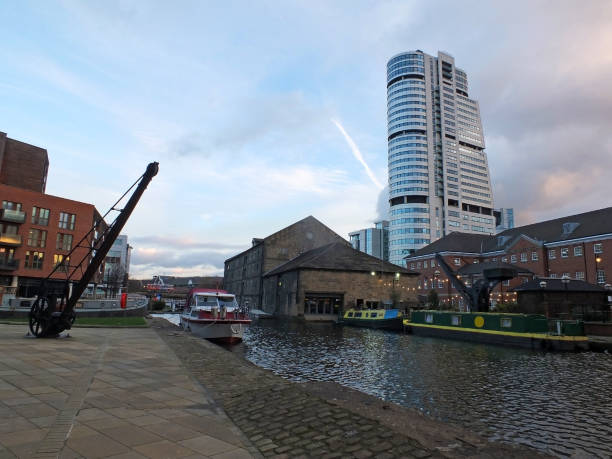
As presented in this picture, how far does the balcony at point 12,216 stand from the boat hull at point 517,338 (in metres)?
51.5

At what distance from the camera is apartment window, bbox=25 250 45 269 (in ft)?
167

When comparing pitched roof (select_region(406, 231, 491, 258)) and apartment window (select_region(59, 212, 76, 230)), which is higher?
pitched roof (select_region(406, 231, 491, 258))

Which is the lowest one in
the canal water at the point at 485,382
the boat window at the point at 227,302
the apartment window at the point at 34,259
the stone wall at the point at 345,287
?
the canal water at the point at 485,382

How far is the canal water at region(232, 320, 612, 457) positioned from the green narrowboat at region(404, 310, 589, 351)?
188cm

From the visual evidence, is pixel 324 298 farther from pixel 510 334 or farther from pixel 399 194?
pixel 399 194

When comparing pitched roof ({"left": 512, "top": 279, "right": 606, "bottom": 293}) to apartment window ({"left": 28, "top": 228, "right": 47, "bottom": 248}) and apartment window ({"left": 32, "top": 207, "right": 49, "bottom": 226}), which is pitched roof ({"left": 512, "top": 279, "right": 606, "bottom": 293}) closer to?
apartment window ({"left": 28, "top": 228, "right": 47, "bottom": 248})

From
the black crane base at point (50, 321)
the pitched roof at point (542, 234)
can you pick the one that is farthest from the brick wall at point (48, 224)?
the pitched roof at point (542, 234)

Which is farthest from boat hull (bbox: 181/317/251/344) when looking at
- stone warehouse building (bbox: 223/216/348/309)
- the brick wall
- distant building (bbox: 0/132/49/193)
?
distant building (bbox: 0/132/49/193)

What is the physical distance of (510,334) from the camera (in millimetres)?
29469

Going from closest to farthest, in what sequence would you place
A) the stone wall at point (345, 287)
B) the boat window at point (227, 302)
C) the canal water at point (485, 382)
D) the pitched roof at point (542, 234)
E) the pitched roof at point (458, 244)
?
the canal water at point (485, 382) → the boat window at point (227, 302) → the stone wall at point (345, 287) → the pitched roof at point (542, 234) → the pitched roof at point (458, 244)

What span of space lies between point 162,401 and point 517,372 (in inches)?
656

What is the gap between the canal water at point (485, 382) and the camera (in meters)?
9.88

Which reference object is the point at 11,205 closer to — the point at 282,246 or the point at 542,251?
the point at 282,246

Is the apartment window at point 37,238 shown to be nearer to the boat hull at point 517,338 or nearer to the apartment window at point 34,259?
the apartment window at point 34,259
